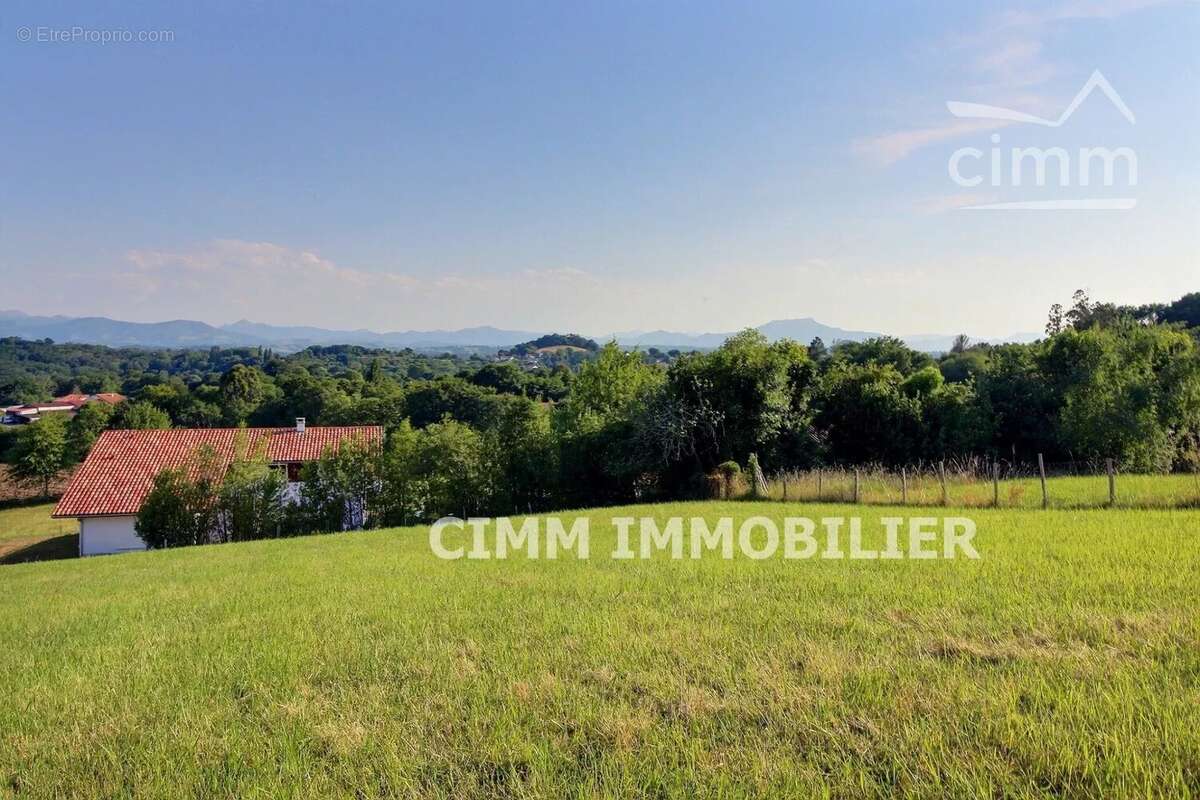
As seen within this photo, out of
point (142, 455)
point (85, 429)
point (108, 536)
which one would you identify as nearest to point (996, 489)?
point (108, 536)

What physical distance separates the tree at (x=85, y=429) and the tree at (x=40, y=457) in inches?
50.6

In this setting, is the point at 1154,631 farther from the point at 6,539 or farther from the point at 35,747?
the point at 6,539

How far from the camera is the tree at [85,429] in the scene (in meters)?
48.5

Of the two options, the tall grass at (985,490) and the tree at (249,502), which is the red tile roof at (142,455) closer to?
the tree at (249,502)

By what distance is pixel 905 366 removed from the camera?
51125mm

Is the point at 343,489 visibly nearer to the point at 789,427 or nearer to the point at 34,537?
the point at 789,427

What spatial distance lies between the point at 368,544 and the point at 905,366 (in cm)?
4854

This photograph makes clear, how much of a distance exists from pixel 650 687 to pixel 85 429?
6360 cm

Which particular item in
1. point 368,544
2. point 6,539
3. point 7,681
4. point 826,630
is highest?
point 826,630

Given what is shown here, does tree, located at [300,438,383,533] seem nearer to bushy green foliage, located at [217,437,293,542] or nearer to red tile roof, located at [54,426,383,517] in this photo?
bushy green foliage, located at [217,437,293,542]

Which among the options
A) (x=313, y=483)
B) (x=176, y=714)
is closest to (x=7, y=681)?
(x=176, y=714)

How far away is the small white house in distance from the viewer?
2477cm

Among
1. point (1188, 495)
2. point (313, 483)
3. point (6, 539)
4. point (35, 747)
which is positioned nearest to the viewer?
point (35, 747)

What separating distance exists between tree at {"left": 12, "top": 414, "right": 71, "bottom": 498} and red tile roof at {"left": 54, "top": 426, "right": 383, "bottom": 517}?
2185 centimetres
